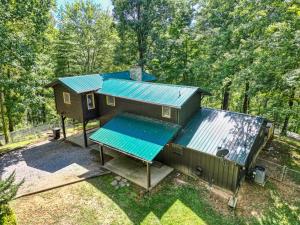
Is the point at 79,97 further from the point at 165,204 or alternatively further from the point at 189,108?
the point at 165,204

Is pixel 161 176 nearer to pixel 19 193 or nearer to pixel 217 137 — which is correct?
pixel 217 137

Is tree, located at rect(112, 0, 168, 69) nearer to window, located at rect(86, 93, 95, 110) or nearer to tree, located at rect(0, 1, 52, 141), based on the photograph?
tree, located at rect(0, 1, 52, 141)

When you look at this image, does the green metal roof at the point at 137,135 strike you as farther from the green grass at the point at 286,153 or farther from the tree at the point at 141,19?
the tree at the point at 141,19

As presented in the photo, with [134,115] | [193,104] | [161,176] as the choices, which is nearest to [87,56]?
[134,115]

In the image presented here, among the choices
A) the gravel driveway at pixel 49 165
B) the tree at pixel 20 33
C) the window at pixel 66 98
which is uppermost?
the tree at pixel 20 33

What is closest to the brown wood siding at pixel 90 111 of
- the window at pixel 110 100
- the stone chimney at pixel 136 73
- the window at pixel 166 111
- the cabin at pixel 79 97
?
the cabin at pixel 79 97
